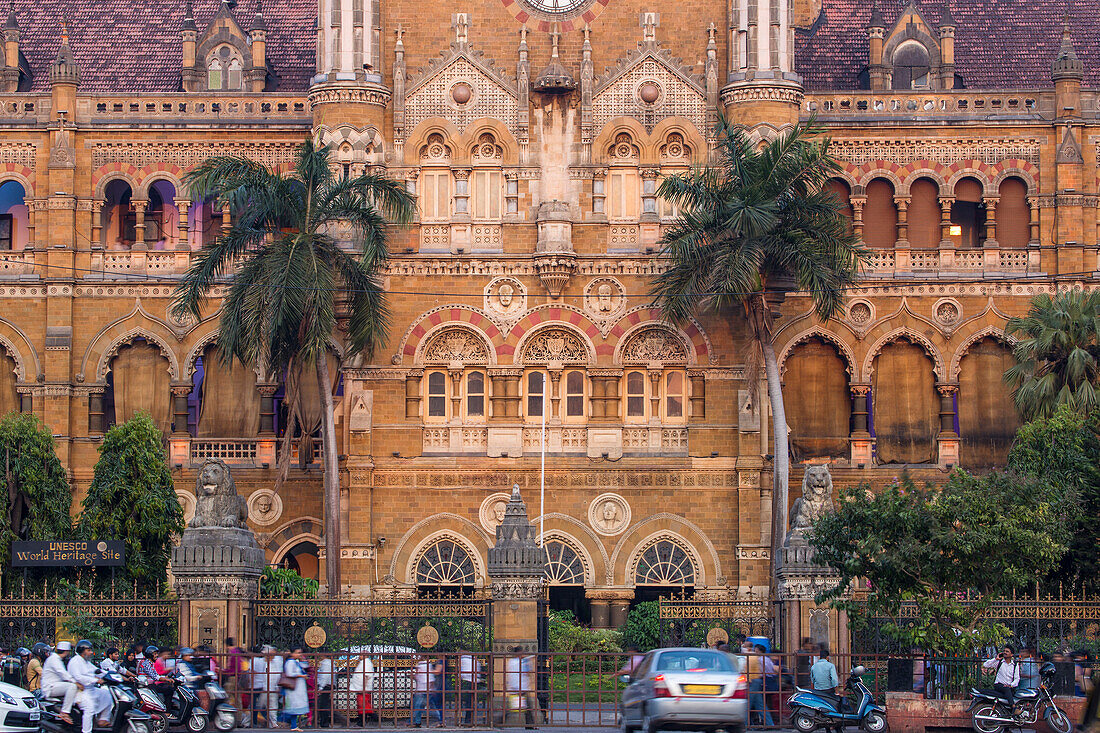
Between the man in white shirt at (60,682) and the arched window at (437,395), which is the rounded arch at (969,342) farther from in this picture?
the man in white shirt at (60,682)

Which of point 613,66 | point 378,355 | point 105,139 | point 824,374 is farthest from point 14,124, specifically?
point 824,374

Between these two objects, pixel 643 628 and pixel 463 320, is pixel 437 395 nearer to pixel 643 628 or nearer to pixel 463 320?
pixel 463 320

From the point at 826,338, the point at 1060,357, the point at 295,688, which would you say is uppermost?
the point at 826,338

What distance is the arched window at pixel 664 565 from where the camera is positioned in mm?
47188

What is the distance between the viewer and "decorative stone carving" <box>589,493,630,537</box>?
4731 centimetres

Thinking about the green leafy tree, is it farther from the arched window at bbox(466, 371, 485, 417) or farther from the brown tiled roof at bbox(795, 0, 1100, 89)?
the brown tiled roof at bbox(795, 0, 1100, 89)

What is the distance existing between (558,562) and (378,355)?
7.27 m

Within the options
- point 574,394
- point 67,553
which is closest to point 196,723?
point 67,553

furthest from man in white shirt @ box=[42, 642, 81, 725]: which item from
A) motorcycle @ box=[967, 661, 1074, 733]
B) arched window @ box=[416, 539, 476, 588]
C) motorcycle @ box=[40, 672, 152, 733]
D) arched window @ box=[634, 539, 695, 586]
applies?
arched window @ box=[634, 539, 695, 586]

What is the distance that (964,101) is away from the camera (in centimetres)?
4959

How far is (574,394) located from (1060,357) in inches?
496

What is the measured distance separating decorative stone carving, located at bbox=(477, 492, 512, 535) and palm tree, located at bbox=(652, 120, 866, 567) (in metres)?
6.67

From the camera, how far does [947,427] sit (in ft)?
160

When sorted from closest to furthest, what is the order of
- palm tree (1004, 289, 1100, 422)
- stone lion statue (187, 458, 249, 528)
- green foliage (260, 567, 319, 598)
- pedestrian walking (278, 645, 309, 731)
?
pedestrian walking (278, 645, 309, 731)
stone lion statue (187, 458, 249, 528)
green foliage (260, 567, 319, 598)
palm tree (1004, 289, 1100, 422)
